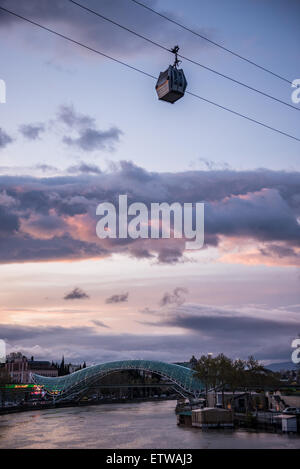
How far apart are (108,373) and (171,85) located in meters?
115

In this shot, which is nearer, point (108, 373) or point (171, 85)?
point (171, 85)

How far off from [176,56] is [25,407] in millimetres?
82890

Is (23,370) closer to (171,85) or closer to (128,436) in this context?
(128,436)

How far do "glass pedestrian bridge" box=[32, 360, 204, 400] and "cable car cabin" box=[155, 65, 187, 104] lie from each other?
10027cm

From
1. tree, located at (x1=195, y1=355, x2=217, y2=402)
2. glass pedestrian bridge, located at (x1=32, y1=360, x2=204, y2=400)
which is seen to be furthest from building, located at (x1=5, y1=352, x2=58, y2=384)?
tree, located at (x1=195, y1=355, x2=217, y2=402)

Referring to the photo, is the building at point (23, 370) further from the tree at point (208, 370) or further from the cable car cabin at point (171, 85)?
Result: the cable car cabin at point (171, 85)

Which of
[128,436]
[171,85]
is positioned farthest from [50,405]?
[171,85]

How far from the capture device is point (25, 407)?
94250 millimetres

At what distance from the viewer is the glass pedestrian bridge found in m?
120

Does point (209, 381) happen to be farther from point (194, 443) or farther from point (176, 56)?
point (176, 56)

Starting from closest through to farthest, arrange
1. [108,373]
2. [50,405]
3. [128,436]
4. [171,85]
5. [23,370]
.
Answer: [171,85], [128,436], [50,405], [108,373], [23,370]

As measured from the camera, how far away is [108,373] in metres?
131

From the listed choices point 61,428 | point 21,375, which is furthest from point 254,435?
point 21,375

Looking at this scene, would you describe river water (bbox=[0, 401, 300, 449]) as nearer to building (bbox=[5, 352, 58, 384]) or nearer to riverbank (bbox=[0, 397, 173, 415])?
riverbank (bbox=[0, 397, 173, 415])
